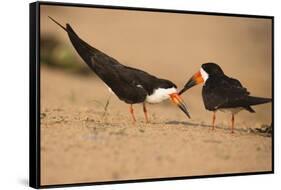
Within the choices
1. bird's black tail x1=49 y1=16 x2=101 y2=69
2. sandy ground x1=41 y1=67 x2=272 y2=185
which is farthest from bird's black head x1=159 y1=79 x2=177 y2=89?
bird's black tail x1=49 y1=16 x2=101 y2=69

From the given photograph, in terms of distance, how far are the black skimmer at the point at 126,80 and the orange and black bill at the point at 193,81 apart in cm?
7

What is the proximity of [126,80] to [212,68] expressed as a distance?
0.63m

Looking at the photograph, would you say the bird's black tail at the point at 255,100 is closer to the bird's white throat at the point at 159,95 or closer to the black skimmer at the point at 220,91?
the black skimmer at the point at 220,91

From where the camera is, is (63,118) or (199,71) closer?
(63,118)

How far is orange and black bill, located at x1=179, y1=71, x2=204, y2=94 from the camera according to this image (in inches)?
160

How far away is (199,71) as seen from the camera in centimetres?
413

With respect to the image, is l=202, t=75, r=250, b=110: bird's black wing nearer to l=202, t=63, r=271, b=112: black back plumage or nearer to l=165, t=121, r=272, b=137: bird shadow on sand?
l=202, t=63, r=271, b=112: black back plumage

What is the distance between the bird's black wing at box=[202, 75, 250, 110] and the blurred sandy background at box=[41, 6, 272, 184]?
0.18 feet

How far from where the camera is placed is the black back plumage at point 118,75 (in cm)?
376

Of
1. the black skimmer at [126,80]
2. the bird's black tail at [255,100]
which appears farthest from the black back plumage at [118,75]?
the bird's black tail at [255,100]

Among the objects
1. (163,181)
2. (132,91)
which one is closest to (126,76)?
(132,91)

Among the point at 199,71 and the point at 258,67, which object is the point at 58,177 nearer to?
the point at 199,71
